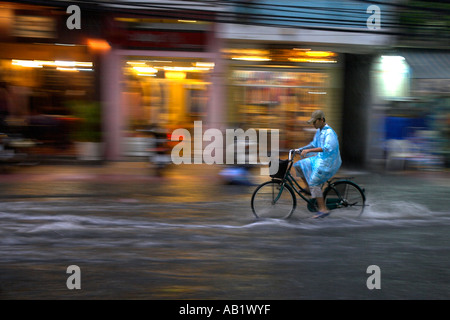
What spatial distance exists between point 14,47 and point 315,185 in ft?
32.8

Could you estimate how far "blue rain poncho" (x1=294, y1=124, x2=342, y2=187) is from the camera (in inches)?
277

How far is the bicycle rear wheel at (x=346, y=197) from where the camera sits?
291 inches

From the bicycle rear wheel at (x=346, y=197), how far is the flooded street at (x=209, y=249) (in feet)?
0.67

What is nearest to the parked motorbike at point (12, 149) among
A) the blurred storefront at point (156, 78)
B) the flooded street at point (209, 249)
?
the blurred storefront at point (156, 78)

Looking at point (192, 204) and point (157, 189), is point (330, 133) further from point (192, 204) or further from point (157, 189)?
point (157, 189)

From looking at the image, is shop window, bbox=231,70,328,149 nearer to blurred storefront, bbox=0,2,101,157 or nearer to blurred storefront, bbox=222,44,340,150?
blurred storefront, bbox=222,44,340,150

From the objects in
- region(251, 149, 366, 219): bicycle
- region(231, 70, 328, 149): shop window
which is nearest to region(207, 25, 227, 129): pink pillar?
region(231, 70, 328, 149): shop window

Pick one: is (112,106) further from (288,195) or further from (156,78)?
(288,195)

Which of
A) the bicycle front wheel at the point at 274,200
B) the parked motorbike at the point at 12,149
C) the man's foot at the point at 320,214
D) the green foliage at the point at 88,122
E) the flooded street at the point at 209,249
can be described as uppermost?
the green foliage at the point at 88,122

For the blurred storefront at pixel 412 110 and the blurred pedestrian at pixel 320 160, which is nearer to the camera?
the blurred pedestrian at pixel 320 160

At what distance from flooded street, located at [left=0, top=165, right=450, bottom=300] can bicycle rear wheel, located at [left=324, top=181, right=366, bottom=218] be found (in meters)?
0.20

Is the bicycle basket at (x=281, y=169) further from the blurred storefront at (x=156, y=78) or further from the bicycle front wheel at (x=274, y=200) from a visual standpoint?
the blurred storefront at (x=156, y=78)

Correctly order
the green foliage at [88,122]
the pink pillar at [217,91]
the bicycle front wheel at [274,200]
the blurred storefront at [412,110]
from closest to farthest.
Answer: the bicycle front wheel at [274,200] < the green foliage at [88,122] < the blurred storefront at [412,110] < the pink pillar at [217,91]
